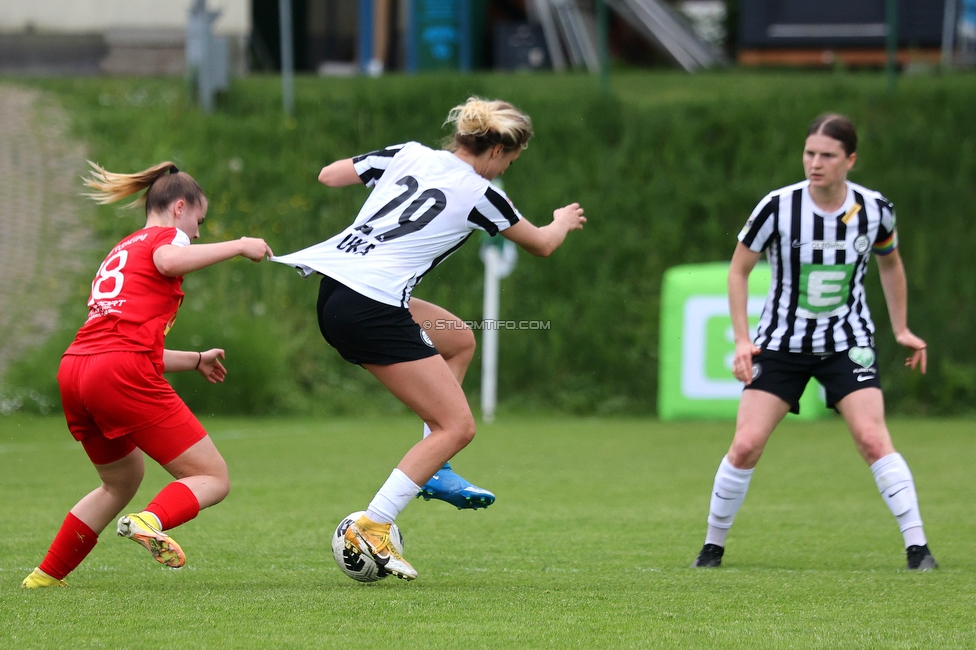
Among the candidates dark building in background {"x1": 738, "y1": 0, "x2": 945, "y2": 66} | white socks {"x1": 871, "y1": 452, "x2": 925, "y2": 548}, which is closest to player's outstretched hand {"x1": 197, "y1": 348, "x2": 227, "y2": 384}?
white socks {"x1": 871, "y1": 452, "x2": 925, "y2": 548}

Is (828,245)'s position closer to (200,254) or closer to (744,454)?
(744,454)

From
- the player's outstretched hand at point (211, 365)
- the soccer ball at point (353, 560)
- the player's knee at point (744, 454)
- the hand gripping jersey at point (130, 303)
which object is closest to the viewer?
the hand gripping jersey at point (130, 303)

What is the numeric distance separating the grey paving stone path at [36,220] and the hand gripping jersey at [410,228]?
10259 millimetres

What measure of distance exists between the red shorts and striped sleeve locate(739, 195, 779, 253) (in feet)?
8.09

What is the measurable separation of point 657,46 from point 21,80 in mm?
9886

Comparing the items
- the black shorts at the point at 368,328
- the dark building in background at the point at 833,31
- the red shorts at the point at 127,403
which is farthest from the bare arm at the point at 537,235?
the dark building in background at the point at 833,31

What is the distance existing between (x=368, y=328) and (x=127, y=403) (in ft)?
2.96

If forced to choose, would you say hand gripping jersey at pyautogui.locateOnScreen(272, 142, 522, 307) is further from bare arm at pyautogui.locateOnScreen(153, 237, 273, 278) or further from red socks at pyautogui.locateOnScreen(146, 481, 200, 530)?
red socks at pyautogui.locateOnScreen(146, 481, 200, 530)

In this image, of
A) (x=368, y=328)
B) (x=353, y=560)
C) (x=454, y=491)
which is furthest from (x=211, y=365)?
(x=454, y=491)

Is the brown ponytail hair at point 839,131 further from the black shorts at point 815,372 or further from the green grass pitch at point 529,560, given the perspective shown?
the green grass pitch at point 529,560

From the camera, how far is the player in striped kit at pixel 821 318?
17.7 ft

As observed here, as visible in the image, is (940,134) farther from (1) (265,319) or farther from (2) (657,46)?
(1) (265,319)

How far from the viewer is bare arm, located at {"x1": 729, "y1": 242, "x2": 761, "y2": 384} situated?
536 cm

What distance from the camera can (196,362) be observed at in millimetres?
5000
